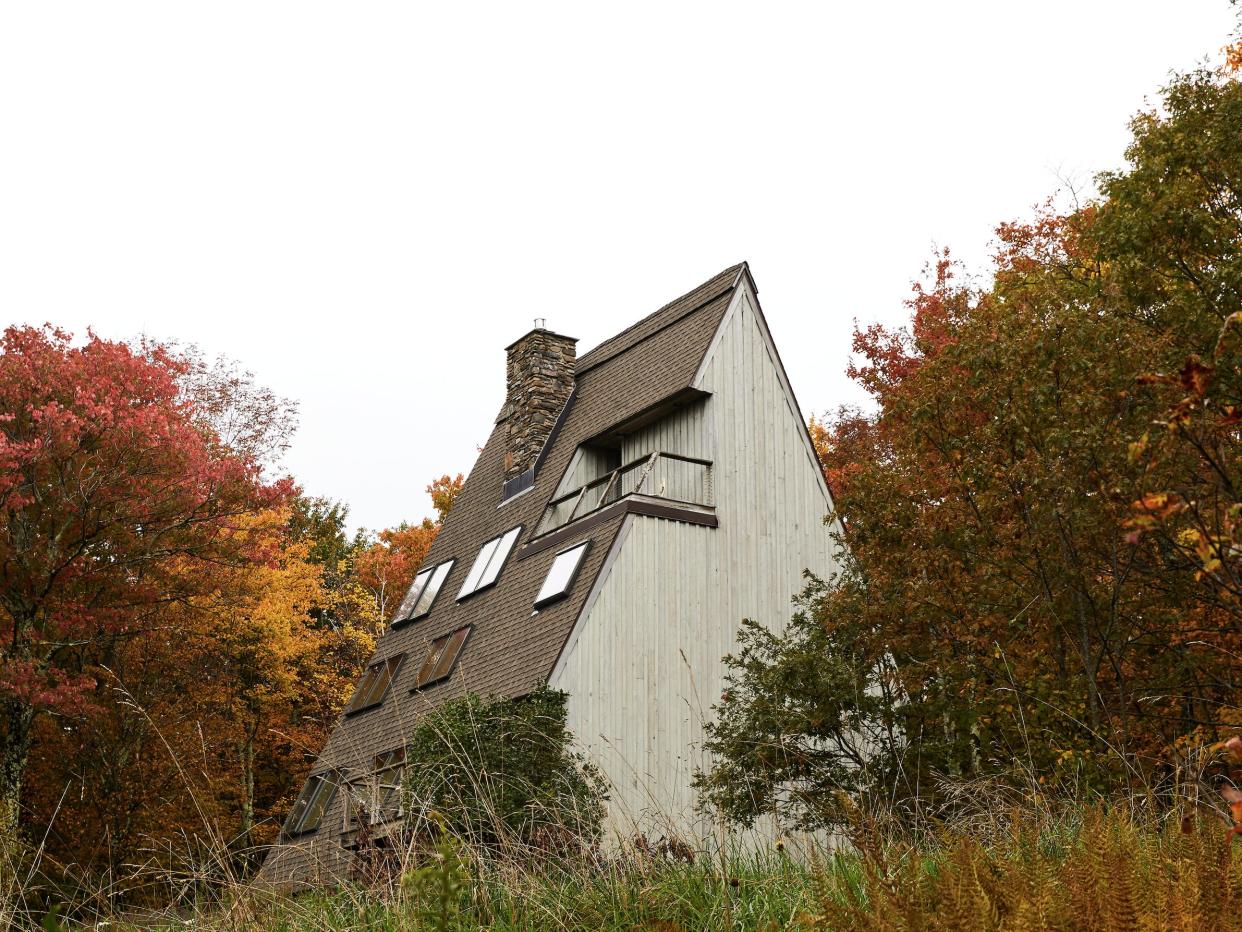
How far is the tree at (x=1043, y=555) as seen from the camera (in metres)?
13.0

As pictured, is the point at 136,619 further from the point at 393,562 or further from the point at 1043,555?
the point at 1043,555

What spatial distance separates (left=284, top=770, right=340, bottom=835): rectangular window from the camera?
21781mm

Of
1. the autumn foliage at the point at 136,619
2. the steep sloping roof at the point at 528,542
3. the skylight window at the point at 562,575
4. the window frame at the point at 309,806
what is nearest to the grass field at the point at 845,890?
the autumn foliage at the point at 136,619

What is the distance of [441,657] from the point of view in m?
21.9

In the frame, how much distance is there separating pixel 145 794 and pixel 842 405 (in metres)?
19.7

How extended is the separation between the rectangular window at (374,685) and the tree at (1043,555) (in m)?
8.29

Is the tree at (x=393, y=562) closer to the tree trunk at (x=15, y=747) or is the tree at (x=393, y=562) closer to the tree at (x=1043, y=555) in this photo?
the tree trunk at (x=15, y=747)

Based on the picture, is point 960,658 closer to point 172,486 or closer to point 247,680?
point 172,486

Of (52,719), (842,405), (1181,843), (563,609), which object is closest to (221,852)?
(1181,843)

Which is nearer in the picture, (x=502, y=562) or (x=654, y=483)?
(x=654, y=483)

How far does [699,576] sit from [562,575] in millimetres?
2135

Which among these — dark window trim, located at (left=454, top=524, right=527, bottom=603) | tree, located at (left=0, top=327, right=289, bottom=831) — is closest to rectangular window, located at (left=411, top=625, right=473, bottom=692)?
dark window trim, located at (left=454, top=524, right=527, bottom=603)

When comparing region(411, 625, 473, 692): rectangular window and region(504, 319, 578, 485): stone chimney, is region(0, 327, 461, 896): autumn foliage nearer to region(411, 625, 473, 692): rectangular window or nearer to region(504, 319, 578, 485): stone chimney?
region(411, 625, 473, 692): rectangular window

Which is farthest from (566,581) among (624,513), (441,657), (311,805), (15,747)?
(15,747)
